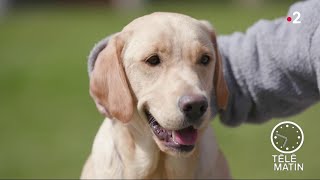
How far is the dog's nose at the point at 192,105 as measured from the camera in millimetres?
2965

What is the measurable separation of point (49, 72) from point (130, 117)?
8.48 m

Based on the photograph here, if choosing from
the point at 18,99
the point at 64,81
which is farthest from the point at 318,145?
the point at 64,81

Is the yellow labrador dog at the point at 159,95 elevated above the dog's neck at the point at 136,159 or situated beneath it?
elevated above

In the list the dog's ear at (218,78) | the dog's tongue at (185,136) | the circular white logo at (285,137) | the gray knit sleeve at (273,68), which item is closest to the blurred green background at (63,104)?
the circular white logo at (285,137)

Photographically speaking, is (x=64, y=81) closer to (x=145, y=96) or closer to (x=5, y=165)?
(x=5, y=165)

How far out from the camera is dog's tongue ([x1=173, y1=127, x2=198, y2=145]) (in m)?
3.13

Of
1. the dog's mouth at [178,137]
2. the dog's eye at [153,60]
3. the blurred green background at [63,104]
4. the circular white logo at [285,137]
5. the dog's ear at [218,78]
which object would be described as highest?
the dog's eye at [153,60]

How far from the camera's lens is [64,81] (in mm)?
10953

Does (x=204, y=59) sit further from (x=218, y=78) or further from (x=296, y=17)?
(x=296, y=17)

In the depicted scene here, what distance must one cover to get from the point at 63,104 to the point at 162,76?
649 centimetres

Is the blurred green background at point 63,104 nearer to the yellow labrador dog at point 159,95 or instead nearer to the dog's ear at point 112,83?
the yellow labrador dog at point 159,95

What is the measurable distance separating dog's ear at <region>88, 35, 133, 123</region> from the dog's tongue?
21 cm

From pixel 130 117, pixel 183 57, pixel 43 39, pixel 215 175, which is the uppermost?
pixel 183 57

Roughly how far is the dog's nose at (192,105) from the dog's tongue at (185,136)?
0.13 meters
